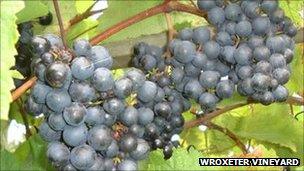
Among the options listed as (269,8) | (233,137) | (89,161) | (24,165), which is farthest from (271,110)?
(89,161)

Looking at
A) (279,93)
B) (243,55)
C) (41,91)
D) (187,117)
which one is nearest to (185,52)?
(243,55)

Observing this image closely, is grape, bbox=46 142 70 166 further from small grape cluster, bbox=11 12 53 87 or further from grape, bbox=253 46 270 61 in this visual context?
grape, bbox=253 46 270 61

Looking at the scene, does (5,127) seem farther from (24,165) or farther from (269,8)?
(269,8)

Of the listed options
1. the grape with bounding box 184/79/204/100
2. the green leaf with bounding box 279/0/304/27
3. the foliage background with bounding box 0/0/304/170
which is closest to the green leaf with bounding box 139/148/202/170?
the foliage background with bounding box 0/0/304/170

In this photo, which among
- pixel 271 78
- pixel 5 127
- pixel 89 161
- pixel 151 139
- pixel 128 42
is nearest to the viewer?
pixel 89 161

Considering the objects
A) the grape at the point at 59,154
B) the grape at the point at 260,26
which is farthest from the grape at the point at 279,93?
the grape at the point at 59,154

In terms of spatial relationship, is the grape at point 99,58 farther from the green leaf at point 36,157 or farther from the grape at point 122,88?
the green leaf at point 36,157
